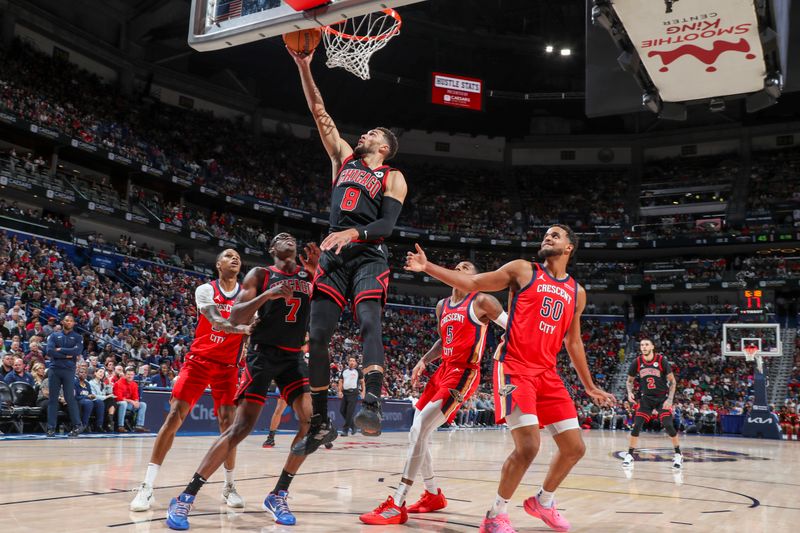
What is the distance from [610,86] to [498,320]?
2.69 m

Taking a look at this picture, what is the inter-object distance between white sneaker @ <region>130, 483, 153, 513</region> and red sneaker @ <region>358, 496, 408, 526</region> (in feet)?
5.77

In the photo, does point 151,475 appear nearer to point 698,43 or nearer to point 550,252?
point 550,252

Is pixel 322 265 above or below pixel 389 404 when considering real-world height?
above

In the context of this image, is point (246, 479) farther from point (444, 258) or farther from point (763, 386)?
point (444, 258)

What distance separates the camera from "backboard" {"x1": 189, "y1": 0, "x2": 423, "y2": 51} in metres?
5.89

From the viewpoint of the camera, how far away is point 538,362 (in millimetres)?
5441

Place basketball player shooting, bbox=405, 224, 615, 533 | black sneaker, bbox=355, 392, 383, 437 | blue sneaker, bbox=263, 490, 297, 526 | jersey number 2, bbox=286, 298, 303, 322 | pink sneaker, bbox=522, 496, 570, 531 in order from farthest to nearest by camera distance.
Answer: jersey number 2, bbox=286, 298, 303, 322 < pink sneaker, bbox=522, 496, 570, 531 < blue sneaker, bbox=263, 490, 297, 526 < basketball player shooting, bbox=405, 224, 615, 533 < black sneaker, bbox=355, 392, 383, 437

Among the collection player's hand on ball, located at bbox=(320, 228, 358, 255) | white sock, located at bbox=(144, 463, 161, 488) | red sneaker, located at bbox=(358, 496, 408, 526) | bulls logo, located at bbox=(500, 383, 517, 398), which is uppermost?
player's hand on ball, located at bbox=(320, 228, 358, 255)

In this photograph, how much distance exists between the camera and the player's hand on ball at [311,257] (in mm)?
5631

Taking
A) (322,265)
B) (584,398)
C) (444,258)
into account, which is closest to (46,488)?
(322,265)

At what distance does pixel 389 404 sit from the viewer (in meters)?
22.3

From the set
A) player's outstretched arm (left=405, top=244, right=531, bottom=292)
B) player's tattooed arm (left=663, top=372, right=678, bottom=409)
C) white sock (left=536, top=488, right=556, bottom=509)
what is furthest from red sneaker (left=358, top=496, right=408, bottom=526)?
player's tattooed arm (left=663, top=372, right=678, bottom=409)

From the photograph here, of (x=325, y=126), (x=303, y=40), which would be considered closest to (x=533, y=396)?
(x=325, y=126)

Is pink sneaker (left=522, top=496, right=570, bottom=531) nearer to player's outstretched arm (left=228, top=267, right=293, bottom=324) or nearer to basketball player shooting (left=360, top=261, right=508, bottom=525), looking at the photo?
basketball player shooting (left=360, top=261, right=508, bottom=525)
